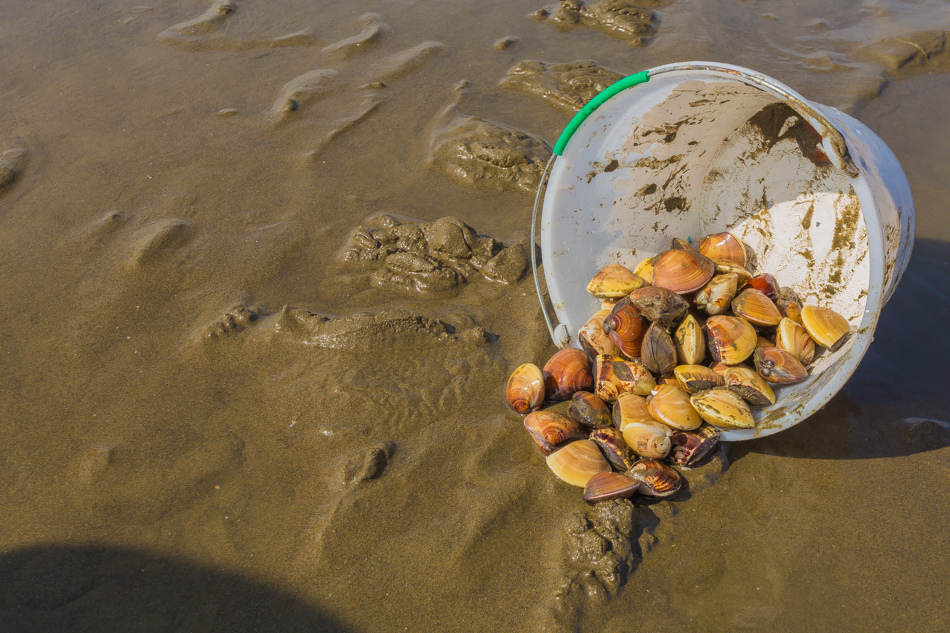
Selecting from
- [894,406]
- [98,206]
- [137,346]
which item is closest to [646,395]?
[894,406]

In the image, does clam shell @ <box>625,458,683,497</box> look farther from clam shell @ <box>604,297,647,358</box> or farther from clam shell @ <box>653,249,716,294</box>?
clam shell @ <box>653,249,716,294</box>

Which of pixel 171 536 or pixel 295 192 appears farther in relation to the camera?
pixel 295 192

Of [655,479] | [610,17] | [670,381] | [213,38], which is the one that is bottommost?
[655,479]

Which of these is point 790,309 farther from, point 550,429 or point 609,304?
point 550,429

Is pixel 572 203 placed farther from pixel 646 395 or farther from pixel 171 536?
pixel 171 536

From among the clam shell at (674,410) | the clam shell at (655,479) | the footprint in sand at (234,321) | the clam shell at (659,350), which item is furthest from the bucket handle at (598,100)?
the footprint in sand at (234,321)

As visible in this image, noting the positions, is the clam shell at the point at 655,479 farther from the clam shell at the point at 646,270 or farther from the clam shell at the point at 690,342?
the clam shell at the point at 646,270

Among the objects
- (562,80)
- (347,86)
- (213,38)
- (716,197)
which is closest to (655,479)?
(716,197)
